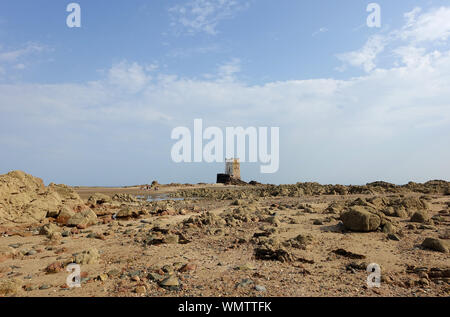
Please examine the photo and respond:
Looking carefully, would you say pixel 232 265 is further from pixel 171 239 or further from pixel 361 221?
pixel 361 221

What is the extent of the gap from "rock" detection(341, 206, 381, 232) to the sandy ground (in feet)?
0.88

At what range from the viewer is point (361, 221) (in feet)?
29.9

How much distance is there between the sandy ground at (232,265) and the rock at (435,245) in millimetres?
241

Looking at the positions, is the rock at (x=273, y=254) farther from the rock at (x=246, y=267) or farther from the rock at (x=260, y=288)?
the rock at (x=260, y=288)

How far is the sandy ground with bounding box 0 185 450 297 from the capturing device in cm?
513

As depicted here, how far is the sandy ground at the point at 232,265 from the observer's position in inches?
202

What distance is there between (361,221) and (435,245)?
6.84ft

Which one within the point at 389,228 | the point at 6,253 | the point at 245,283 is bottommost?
the point at 6,253

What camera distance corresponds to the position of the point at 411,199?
13.2 m

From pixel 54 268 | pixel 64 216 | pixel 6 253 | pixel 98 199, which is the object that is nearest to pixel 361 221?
pixel 54 268
